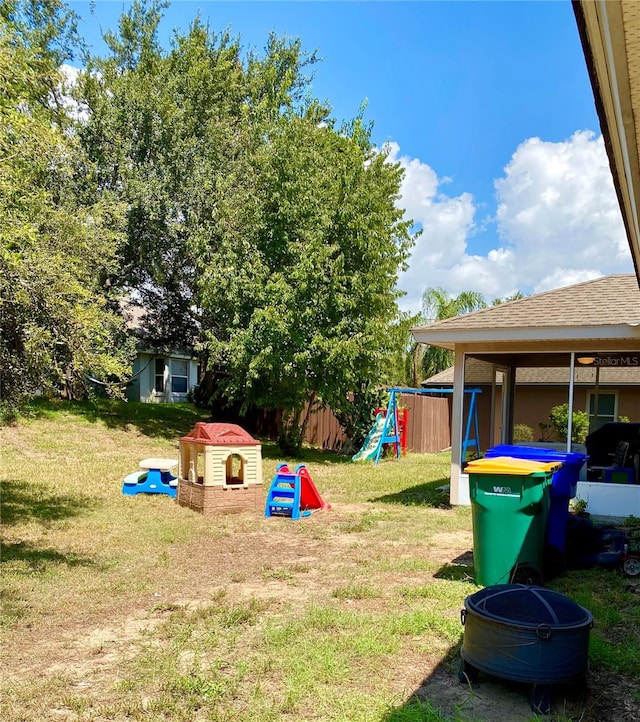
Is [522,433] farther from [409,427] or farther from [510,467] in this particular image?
[510,467]

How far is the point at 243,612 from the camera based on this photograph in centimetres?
500

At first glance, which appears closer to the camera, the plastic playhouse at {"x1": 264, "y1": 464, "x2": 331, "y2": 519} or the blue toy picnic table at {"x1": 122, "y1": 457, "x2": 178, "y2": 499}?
the plastic playhouse at {"x1": 264, "y1": 464, "x2": 331, "y2": 519}

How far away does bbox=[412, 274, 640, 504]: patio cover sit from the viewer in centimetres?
927

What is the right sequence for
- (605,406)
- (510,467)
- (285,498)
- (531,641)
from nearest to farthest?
(531,641) → (510,467) → (285,498) → (605,406)

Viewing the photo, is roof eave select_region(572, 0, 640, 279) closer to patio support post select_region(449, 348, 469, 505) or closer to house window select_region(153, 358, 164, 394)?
patio support post select_region(449, 348, 469, 505)

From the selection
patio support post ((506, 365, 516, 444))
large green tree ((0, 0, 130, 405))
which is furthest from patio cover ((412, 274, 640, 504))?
large green tree ((0, 0, 130, 405))

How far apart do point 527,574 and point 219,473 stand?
188 inches

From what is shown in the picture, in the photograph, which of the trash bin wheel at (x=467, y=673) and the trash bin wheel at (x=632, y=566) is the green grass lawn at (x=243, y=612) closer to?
the trash bin wheel at (x=467, y=673)

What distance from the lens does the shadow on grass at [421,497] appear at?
1029 centimetres

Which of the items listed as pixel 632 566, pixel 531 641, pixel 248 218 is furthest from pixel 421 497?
pixel 248 218

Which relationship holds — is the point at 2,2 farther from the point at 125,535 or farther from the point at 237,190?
the point at 237,190

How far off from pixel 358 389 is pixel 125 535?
1073 cm

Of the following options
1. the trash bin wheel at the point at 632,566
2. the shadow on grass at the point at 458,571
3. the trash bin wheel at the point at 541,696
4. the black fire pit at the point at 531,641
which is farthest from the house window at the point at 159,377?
the trash bin wheel at the point at 541,696

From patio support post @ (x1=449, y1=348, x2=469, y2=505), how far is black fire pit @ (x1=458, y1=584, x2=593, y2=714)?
616cm
